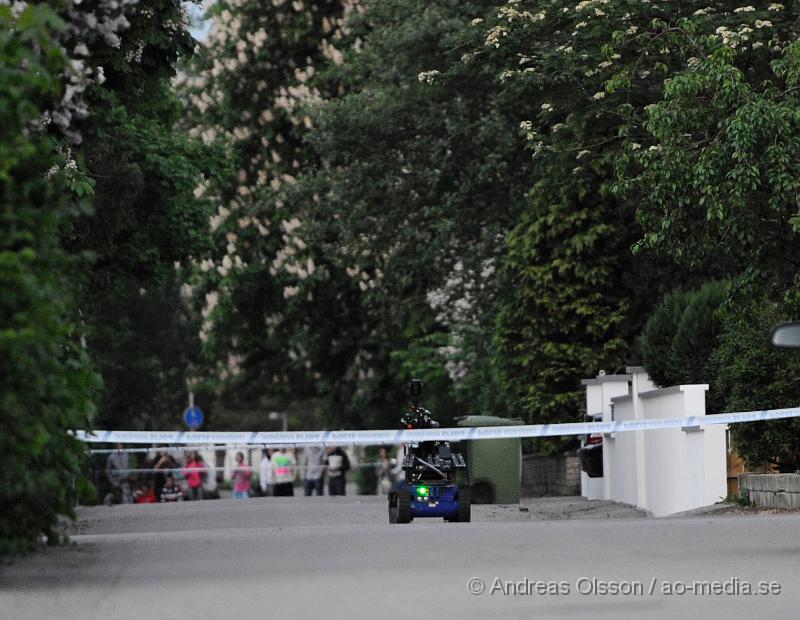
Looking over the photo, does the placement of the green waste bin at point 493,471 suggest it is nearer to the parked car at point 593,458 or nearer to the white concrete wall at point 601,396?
the white concrete wall at point 601,396

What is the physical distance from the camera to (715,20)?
2562 centimetres

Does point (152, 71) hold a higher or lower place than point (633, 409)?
higher

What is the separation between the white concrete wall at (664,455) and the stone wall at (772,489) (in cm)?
89

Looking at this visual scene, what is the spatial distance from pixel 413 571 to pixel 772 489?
30.4 ft

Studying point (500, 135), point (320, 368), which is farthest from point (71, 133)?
point (320, 368)

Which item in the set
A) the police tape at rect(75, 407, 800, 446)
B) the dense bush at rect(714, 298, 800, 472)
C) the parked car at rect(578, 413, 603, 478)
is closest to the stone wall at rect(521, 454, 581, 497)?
the parked car at rect(578, 413, 603, 478)

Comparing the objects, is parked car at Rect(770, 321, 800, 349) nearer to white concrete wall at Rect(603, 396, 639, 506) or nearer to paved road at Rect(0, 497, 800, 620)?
paved road at Rect(0, 497, 800, 620)

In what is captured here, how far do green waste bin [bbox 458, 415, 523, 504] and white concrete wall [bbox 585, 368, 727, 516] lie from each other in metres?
3.30

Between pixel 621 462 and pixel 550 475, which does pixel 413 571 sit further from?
pixel 550 475

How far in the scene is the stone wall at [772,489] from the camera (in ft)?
61.3

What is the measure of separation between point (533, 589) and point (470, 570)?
1300 millimetres

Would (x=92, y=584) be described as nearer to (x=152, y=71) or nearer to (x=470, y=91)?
(x=152, y=71)

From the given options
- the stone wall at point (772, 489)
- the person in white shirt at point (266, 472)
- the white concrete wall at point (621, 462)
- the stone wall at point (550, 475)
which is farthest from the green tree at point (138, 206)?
the stone wall at point (550, 475)

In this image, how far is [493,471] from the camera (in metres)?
32.2
